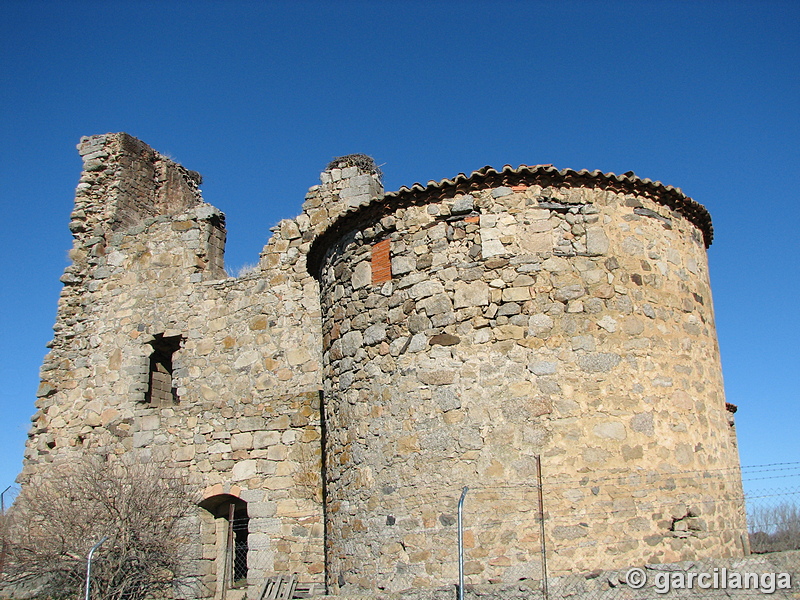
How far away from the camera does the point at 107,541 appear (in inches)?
400

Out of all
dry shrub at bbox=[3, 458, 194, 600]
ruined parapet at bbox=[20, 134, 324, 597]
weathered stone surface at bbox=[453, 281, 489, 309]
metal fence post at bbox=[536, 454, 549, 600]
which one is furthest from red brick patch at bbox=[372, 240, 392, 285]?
dry shrub at bbox=[3, 458, 194, 600]

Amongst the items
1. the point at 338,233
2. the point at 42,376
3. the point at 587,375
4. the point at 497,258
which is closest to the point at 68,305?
the point at 42,376

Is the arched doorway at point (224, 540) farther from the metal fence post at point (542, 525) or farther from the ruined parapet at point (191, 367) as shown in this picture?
the metal fence post at point (542, 525)

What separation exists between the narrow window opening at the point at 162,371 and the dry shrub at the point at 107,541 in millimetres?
1999

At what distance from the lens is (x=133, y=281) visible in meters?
13.9

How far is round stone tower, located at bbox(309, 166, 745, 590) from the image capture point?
7.56 m

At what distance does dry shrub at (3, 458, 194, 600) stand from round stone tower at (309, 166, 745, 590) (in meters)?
2.88

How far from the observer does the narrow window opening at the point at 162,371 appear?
525 inches

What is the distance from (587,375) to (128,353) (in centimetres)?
863

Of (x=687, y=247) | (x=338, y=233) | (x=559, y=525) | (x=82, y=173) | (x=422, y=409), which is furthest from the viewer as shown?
(x=82, y=173)

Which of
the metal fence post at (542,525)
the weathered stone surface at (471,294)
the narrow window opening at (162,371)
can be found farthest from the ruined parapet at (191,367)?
the metal fence post at (542,525)

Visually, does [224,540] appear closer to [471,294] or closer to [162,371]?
[162,371]

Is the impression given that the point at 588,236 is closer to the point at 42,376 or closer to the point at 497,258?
the point at 497,258

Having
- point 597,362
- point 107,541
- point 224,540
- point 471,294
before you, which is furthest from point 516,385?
point 224,540
